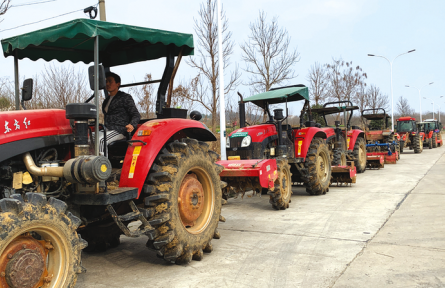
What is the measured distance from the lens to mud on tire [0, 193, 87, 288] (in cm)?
268

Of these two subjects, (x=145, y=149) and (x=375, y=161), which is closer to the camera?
(x=145, y=149)

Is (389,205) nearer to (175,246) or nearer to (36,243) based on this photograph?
(175,246)

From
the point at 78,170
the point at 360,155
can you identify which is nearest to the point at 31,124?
the point at 78,170

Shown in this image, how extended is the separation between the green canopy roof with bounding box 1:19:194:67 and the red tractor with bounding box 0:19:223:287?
1 centimetres

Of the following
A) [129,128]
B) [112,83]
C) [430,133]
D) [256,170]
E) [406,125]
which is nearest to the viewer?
[129,128]

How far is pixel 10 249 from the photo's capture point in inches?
108

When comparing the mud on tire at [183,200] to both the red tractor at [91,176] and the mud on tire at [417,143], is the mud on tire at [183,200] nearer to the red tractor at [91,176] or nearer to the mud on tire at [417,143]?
the red tractor at [91,176]

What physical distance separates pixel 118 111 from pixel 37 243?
6.29 ft

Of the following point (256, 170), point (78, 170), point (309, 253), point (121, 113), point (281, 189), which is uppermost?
point (121, 113)

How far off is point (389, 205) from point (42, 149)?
6.09m

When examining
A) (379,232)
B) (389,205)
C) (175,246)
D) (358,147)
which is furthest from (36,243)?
(358,147)

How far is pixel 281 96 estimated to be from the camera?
27.5 feet

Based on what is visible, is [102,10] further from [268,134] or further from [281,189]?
[281,189]

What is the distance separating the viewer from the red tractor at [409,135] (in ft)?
72.0
